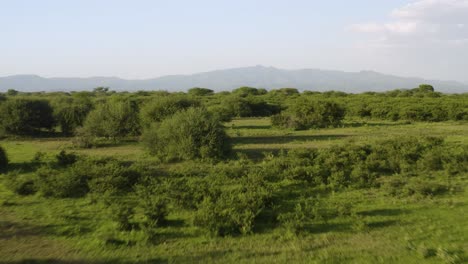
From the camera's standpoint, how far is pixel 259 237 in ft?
24.3

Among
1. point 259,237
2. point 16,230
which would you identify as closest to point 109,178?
point 16,230

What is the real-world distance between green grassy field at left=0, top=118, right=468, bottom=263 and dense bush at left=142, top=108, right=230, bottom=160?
17.6ft

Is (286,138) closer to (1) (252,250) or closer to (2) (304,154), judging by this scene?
(2) (304,154)

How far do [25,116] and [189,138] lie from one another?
13.8 m

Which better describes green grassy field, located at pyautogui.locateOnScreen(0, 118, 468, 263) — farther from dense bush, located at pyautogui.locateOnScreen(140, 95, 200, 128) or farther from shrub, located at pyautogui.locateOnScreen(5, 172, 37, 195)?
→ dense bush, located at pyautogui.locateOnScreen(140, 95, 200, 128)

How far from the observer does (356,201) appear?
9664mm

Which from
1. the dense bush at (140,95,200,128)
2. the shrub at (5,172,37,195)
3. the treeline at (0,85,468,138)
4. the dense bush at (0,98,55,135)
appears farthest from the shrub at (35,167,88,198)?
the dense bush at (0,98,55,135)

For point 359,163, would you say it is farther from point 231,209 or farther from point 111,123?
point 111,123

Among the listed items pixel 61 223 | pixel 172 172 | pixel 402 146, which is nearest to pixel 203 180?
pixel 172 172

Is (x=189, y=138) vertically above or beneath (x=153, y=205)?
above

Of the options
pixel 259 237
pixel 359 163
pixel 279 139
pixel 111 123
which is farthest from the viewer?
pixel 279 139

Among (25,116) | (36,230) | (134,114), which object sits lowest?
(36,230)

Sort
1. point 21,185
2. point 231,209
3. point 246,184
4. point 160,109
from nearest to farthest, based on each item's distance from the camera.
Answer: point 231,209
point 21,185
point 246,184
point 160,109

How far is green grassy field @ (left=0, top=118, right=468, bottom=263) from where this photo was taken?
6523mm
